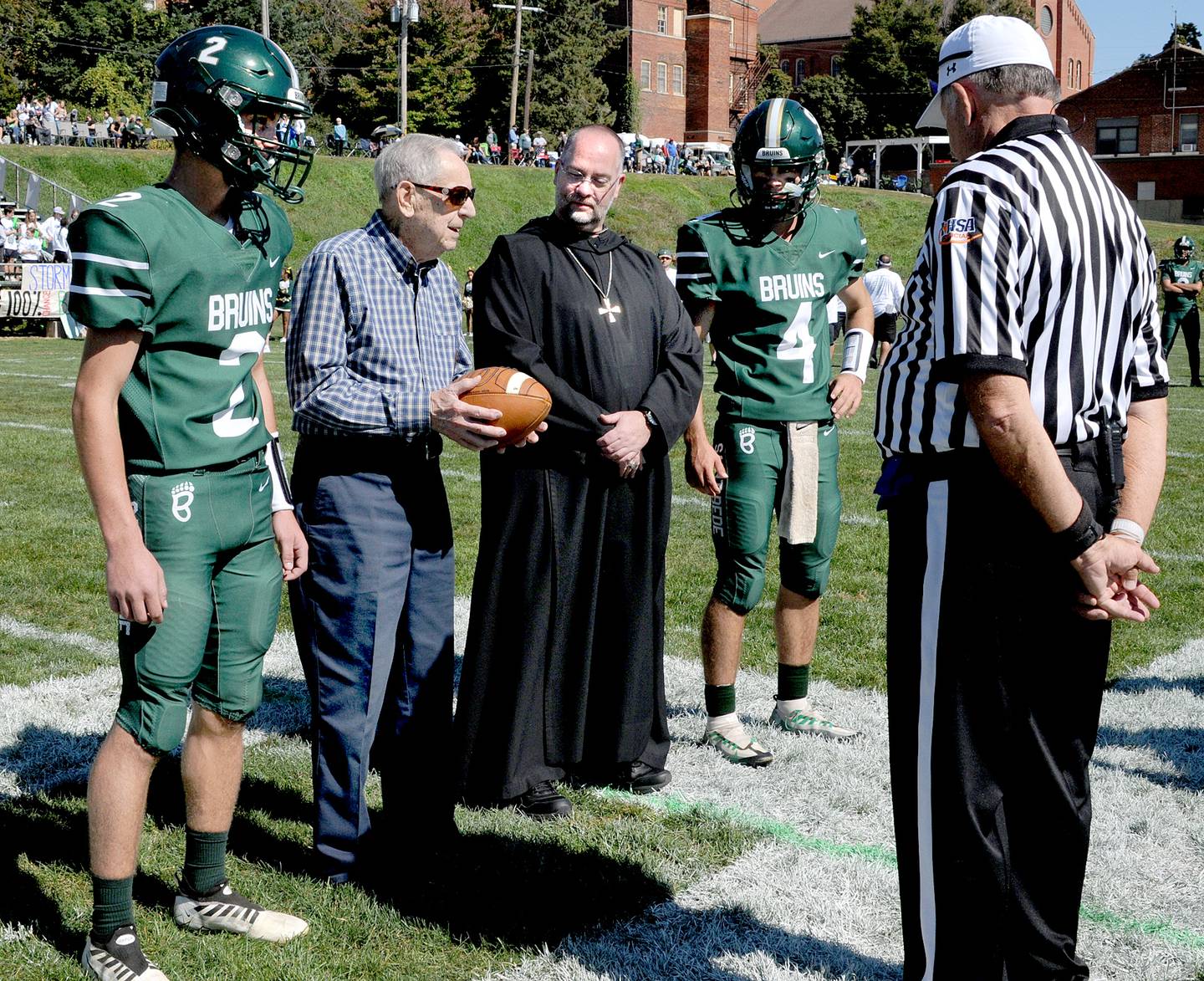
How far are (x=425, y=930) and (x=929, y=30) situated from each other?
222 ft

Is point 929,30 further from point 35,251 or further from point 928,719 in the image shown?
point 928,719

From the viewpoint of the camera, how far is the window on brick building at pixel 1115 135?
5972cm

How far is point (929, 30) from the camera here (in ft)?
210

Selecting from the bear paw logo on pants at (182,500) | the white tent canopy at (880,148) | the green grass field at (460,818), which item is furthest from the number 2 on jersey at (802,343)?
the white tent canopy at (880,148)

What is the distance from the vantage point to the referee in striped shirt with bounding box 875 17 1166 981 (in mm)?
2287

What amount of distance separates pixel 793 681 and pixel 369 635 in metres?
1.93

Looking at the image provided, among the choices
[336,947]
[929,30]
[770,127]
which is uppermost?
[929,30]

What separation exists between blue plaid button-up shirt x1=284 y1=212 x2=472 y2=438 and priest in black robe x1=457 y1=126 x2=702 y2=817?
0.50 m

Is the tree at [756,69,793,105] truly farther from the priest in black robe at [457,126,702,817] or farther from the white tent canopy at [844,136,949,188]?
the priest in black robe at [457,126,702,817]

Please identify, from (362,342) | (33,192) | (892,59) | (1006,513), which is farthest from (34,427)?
(892,59)

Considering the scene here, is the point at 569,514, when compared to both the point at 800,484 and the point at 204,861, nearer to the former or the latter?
the point at 800,484

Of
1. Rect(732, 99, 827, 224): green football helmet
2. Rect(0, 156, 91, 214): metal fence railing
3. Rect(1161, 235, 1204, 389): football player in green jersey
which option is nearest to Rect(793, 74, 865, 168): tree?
Rect(0, 156, 91, 214): metal fence railing

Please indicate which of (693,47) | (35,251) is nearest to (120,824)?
(35,251)

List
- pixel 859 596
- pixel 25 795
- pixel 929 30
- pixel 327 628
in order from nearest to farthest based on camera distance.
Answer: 1. pixel 327 628
2. pixel 25 795
3. pixel 859 596
4. pixel 929 30
